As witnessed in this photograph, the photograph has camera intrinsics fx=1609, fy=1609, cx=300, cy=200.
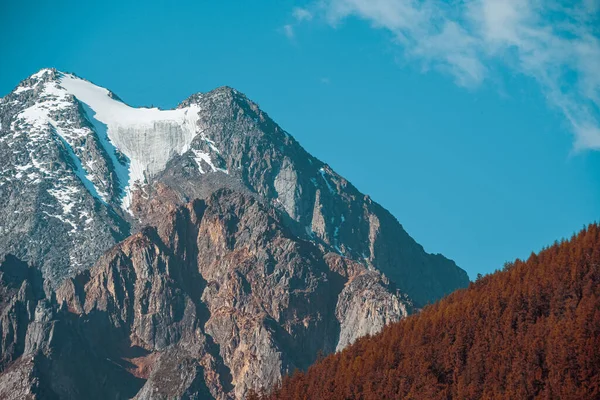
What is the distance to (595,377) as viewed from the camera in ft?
653

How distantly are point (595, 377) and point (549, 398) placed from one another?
623 centimetres

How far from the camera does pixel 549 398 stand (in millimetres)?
199500
